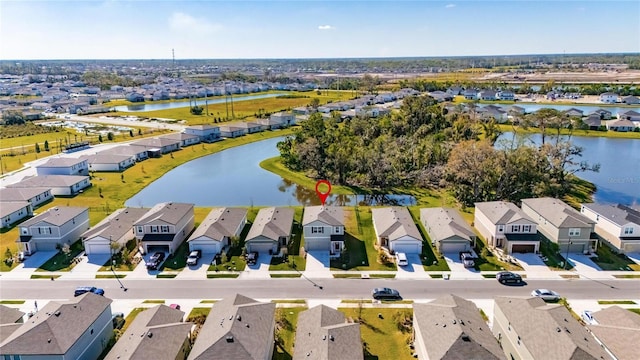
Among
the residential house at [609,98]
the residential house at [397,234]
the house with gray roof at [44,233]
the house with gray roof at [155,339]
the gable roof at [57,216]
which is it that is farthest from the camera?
the residential house at [609,98]

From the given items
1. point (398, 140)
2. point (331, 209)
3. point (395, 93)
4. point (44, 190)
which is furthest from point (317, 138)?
point (395, 93)

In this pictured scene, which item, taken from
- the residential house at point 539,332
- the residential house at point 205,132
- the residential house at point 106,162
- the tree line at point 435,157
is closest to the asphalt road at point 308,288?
the residential house at point 539,332

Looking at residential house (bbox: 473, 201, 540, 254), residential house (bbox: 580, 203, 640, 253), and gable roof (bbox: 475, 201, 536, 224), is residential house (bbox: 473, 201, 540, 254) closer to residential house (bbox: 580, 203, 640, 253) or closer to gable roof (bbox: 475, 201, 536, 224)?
gable roof (bbox: 475, 201, 536, 224)

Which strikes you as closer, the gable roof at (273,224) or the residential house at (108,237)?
the residential house at (108,237)

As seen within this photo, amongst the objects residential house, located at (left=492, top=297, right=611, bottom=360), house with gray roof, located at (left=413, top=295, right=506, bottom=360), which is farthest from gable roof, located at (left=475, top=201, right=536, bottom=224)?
house with gray roof, located at (left=413, top=295, right=506, bottom=360)

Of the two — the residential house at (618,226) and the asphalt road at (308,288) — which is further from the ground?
the residential house at (618,226)

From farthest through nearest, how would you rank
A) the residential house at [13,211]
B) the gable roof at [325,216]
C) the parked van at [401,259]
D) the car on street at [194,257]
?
the residential house at [13,211] → the gable roof at [325,216] → the car on street at [194,257] → the parked van at [401,259]

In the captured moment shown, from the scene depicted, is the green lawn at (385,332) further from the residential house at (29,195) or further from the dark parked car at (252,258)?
the residential house at (29,195)
